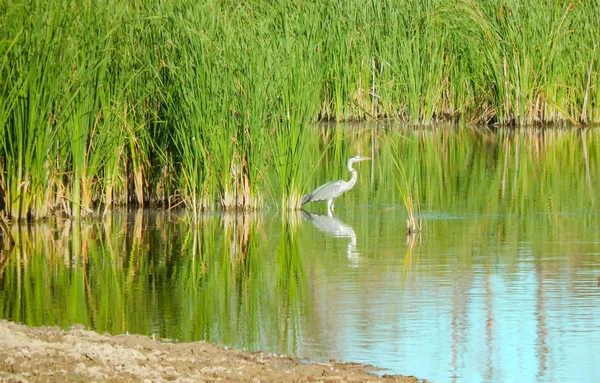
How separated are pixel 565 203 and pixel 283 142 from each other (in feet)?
9.36

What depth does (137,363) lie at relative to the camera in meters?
5.41

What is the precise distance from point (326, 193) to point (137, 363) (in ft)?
21.4

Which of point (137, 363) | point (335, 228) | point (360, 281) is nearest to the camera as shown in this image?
point (137, 363)

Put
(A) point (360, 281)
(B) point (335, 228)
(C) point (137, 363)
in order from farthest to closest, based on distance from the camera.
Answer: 1. (B) point (335, 228)
2. (A) point (360, 281)
3. (C) point (137, 363)

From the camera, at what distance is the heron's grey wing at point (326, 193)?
38.5ft

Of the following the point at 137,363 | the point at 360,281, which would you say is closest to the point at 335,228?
the point at 360,281

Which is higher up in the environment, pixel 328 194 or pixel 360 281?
pixel 328 194

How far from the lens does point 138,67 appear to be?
11.3 m

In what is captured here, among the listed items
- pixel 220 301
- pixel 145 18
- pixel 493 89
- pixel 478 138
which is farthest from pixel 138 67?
pixel 493 89

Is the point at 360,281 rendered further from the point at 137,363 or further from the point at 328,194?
the point at 328,194

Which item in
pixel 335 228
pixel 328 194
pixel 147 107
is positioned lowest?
pixel 335 228

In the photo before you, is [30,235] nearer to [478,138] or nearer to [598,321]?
[598,321]

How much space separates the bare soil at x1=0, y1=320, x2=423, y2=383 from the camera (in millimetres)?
5246

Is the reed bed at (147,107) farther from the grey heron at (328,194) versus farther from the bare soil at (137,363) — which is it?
the bare soil at (137,363)
